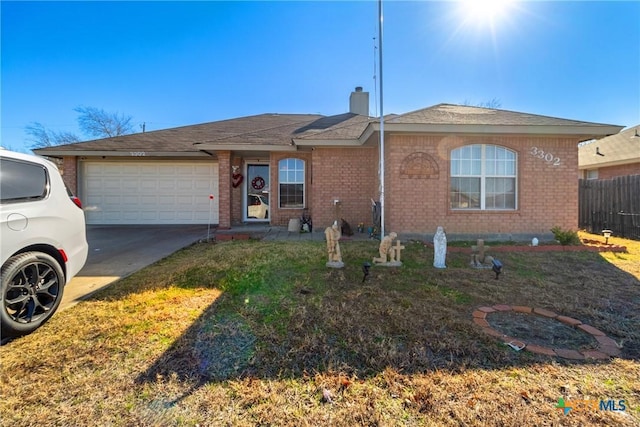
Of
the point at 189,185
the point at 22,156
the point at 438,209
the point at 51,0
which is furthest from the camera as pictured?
the point at 189,185

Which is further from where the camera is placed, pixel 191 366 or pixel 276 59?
pixel 276 59

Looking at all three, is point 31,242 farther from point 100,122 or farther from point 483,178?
point 100,122

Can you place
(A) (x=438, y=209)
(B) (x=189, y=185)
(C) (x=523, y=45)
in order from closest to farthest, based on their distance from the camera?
1. (A) (x=438, y=209)
2. (C) (x=523, y=45)
3. (B) (x=189, y=185)

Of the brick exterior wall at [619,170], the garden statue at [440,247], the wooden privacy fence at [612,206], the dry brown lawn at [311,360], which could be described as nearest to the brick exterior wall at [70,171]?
the dry brown lawn at [311,360]

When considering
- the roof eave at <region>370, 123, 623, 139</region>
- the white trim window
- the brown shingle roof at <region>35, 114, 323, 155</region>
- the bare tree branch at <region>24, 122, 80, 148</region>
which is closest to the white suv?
the roof eave at <region>370, 123, 623, 139</region>

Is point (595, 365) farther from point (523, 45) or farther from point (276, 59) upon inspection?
point (276, 59)

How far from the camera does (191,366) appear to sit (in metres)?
2.22

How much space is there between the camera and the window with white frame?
33.2ft

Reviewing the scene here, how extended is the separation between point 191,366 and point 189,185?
10236 mm

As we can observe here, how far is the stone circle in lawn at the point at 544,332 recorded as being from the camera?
2422 millimetres

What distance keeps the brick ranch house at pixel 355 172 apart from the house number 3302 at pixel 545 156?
3cm

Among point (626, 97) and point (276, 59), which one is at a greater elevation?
point (276, 59)

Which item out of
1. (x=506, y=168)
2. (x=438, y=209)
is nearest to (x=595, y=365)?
(x=438, y=209)

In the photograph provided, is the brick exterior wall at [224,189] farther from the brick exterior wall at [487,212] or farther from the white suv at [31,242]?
the white suv at [31,242]
